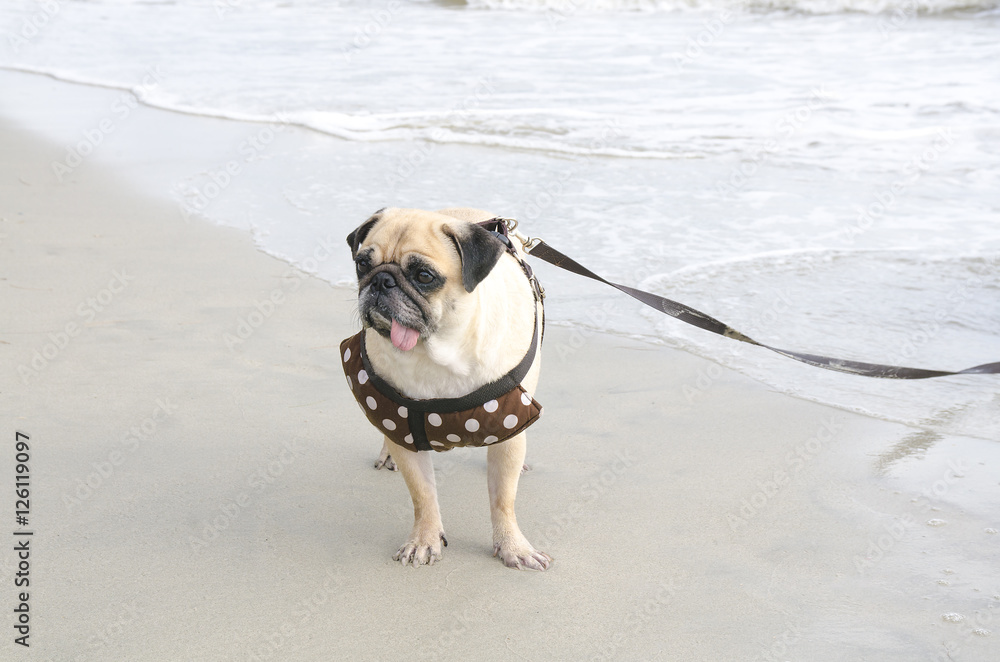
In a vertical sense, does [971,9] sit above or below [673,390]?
above

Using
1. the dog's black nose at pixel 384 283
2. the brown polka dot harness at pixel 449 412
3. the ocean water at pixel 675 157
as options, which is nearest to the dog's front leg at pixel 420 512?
the brown polka dot harness at pixel 449 412

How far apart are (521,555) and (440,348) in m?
0.83

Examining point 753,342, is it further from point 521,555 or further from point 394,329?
point 394,329

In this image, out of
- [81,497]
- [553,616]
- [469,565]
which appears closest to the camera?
[553,616]

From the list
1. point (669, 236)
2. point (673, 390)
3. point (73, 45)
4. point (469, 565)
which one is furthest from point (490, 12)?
point (469, 565)

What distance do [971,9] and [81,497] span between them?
62.5 ft

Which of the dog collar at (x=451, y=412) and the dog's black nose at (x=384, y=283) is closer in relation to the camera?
the dog's black nose at (x=384, y=283)

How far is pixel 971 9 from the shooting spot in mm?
17469

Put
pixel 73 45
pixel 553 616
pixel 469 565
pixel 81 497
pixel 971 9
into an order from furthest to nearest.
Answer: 1. pixel 971 9
2. pixel 73 45
3. pixel 81 497
4. pixel 469 565
5. pixel 553 616

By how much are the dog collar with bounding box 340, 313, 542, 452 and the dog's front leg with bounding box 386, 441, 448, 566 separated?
5.4 inches

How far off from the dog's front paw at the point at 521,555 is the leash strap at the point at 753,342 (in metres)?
0.96

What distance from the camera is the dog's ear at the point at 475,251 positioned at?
8.46ft

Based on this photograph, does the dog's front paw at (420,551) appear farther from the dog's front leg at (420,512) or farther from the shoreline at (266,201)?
the shoreline at (266,201)

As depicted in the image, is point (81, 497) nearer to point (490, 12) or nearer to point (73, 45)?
point (73, 45)
